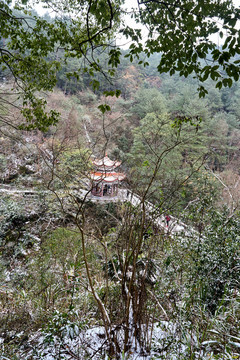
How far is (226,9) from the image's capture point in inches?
49.3

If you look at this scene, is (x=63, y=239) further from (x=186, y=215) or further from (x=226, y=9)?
(x=226, y=9)

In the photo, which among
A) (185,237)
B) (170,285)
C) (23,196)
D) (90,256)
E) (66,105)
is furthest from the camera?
(66,105)

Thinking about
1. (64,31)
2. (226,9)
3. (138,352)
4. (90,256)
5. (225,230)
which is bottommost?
(90,256)

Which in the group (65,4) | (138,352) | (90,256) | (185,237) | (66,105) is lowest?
(90,256)

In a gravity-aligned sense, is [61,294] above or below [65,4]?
below

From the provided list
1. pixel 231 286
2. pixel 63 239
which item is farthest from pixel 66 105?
pixel 231 286

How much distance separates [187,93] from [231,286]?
16506 millimetres

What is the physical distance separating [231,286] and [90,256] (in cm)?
318

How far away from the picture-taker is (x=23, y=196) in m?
8.16

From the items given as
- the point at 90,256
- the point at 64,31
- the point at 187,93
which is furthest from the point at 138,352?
the point at 187,93

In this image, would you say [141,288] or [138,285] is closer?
[141,288]

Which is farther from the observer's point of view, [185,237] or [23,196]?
[23,196]

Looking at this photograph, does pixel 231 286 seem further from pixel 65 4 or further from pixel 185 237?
pixel 65 4

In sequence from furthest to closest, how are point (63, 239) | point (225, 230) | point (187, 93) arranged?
point (187, 93) < point (63, 239) < point (225, 230)
